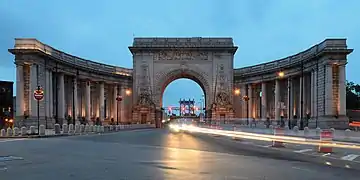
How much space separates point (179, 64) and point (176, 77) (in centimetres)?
423

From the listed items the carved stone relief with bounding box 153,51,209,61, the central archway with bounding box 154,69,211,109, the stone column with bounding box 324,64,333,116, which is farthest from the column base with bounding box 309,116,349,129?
the carved stone relief with bounding box 153,51,209,61

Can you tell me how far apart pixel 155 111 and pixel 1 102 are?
1449 inches

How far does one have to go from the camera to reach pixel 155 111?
3538 inches

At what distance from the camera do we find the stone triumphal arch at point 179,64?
295ft

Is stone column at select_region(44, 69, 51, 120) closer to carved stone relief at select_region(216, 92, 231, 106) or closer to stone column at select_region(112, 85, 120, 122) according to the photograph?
stone column at select_region(112, 85, 120, 122)

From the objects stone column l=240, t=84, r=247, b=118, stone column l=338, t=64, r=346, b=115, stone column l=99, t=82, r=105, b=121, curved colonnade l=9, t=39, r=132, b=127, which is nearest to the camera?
stone column l=338, t=64, r=346, b=115

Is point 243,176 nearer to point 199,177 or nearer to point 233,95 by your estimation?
point 199,177

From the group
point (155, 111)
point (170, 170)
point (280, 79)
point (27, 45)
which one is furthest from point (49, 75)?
point (170, 170)

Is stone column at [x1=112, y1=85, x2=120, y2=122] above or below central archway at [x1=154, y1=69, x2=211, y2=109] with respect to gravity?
below

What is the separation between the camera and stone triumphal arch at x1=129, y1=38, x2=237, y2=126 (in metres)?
89.9

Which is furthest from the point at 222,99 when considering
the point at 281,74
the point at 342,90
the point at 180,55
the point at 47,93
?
the point at 47,93

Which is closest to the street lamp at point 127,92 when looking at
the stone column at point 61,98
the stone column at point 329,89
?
the stone column at point 61,98

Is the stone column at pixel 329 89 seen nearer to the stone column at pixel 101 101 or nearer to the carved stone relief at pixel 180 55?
the carved stone relief at pixel 180 55

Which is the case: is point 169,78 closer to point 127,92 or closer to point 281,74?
point 127,92
